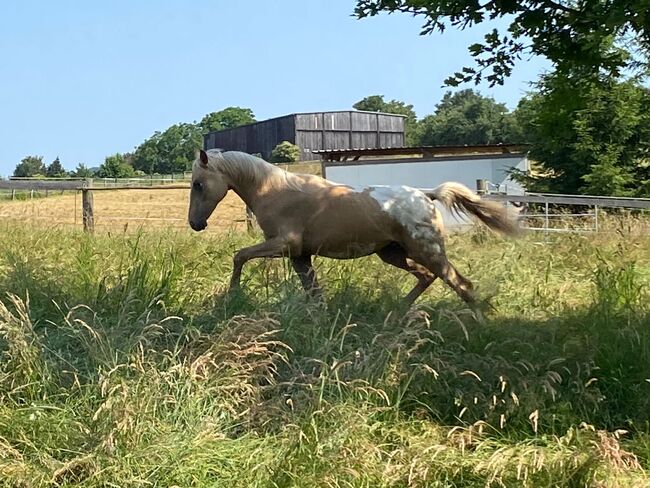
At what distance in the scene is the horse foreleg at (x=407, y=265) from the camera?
20.4 feet

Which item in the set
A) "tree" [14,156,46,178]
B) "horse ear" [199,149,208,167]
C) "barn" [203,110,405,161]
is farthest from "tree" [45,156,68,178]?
"horse ear" [199,149,208,167]

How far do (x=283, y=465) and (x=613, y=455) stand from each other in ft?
4.55

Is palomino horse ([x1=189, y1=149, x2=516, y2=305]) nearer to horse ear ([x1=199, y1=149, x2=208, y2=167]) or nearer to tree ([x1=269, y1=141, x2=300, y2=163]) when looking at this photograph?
horse ear ([x1=199, y1=149, x2=208, y2=167])

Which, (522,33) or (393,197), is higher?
(522,33)

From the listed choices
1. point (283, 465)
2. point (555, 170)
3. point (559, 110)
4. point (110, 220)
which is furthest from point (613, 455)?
point (555, 170)

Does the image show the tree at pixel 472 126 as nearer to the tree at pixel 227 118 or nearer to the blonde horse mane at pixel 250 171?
the tree at pixel 227 118

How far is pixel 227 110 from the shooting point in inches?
4929

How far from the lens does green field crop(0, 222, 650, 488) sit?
296cm

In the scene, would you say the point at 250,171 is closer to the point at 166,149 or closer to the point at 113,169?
the point at 113,169

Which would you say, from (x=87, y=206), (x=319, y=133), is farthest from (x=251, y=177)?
(x=319, y=133)

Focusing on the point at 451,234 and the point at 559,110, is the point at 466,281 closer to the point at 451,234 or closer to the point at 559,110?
the point at 559,110

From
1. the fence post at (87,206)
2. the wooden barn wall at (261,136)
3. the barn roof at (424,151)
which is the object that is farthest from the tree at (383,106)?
the fence post at (87,206)

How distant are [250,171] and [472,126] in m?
65.5

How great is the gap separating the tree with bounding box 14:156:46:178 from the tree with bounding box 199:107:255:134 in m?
28.1
